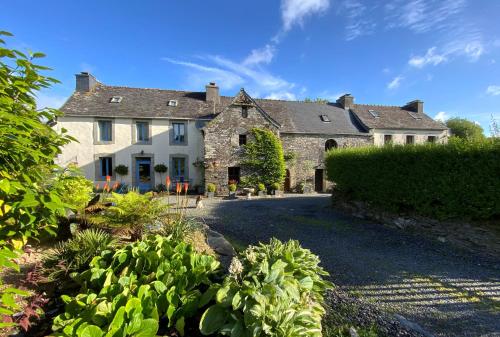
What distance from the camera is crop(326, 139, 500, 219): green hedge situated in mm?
5758

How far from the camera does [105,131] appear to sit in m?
17.5

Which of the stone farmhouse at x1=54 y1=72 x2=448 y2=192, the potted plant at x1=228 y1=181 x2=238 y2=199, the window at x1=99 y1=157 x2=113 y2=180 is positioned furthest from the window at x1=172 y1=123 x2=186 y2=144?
the potted plant at x1=228 y1=181 x2=238 y2=199

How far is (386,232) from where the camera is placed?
7.53 m

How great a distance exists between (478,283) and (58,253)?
675cm

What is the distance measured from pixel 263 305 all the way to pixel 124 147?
1820cm

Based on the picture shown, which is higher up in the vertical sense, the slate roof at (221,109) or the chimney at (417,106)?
the chimney at (417,106)

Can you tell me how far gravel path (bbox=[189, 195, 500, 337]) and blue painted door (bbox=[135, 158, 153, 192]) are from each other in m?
10.8

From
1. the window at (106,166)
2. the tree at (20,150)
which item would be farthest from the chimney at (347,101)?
the tree at (20,150)

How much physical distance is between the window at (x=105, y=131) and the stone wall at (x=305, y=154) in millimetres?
12564

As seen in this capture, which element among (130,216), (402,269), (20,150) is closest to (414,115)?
(402,269)

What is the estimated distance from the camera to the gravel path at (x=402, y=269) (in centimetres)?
350

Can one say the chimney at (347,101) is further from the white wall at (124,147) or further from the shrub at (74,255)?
the shrub at (74,255)

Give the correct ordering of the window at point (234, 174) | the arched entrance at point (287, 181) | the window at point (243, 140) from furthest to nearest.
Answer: the arched entrance at point (287, 181) → the window at point (243, 140) → the window at point (234, 174)

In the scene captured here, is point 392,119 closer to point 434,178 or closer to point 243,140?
point 243,140
